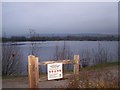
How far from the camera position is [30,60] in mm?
7742

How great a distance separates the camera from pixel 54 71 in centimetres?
822

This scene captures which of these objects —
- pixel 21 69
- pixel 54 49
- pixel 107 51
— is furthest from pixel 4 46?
pixel 107 51

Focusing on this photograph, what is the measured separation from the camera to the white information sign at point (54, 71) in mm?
8109

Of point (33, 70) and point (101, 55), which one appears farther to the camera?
point (101, 55)

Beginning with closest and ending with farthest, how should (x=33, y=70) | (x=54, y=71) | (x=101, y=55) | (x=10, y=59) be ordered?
(x=33, y=70)
(x=54, y=71)
(x=10, y=59)
(x=101, y=55)

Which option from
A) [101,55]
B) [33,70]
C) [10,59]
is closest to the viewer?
[33,70]

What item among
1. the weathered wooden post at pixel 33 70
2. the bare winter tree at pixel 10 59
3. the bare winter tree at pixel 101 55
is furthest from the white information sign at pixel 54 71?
the bare winter tree at pixel 101 55

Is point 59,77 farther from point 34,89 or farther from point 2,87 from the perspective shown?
point 2,87

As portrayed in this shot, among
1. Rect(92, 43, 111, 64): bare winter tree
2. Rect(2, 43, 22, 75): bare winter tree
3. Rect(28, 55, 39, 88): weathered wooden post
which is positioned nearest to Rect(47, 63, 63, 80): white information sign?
Rect(28, 55, 39, 88): weathered wooden post

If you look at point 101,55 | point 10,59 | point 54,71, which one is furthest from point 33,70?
point 101,55

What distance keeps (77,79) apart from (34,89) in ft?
4.79

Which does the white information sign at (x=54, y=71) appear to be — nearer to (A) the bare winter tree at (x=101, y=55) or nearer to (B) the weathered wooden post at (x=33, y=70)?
(B) the weathered wooden post at (x=33, y=70)

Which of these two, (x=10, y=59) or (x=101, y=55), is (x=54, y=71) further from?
(x=101, y=55)

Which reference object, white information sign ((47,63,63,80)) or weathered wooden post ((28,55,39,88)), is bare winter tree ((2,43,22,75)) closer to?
white information sign ((47,63,63,80))
